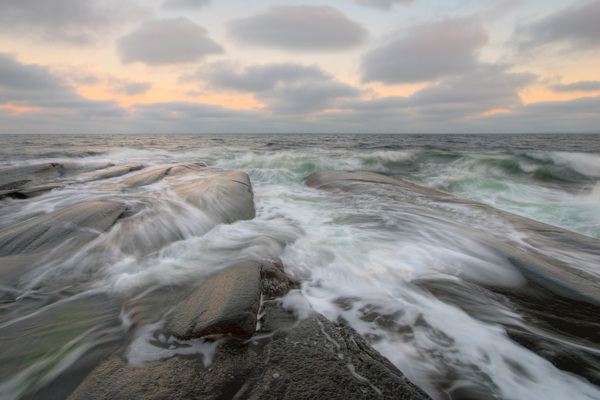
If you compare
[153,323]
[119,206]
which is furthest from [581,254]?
[119,206]

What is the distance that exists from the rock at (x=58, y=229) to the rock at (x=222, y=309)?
2124mm

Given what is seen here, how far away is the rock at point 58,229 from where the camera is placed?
310 cm

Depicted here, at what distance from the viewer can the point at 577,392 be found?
1602 millimetres

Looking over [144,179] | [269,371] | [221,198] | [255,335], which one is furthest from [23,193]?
[269,371]

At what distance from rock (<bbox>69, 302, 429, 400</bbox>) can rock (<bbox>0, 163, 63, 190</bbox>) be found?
7356 mm

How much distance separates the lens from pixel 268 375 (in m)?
1.46

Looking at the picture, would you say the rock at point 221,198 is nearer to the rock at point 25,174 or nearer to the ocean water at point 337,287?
the ocean water at point 337,287

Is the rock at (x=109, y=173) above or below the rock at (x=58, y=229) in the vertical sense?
above

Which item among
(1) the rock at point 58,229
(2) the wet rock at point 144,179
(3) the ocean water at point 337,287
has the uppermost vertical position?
(2) the wet rock at point 144,179

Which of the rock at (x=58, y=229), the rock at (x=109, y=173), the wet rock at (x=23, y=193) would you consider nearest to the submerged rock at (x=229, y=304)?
the rock at (x=58, y=229)

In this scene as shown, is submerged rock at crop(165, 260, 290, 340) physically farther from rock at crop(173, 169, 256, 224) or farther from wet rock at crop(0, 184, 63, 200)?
wet rock at crop(0, 184, 63, 200)

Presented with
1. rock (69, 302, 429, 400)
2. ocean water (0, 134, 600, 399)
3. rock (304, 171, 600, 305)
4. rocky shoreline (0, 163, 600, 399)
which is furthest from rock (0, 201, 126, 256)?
rock (304, 171, 600, 305)

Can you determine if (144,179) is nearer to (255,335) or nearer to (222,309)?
(222,309)

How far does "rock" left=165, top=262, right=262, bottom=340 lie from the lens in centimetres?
176
